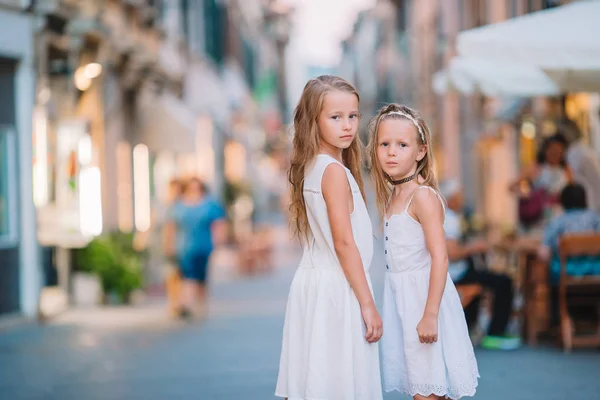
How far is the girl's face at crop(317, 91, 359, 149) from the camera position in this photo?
425cm

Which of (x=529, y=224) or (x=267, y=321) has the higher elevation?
(x=529, y=224)

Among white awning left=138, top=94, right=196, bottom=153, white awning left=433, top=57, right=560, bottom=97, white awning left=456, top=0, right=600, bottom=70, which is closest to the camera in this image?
white awning left=456, top=0, right=600, bottom=70

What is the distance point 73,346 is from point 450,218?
13.0ft

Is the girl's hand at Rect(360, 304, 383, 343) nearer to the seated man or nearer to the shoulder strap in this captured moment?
the shoulder strap

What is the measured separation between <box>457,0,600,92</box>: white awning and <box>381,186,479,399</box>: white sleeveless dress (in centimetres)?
331

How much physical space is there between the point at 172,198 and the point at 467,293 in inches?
213

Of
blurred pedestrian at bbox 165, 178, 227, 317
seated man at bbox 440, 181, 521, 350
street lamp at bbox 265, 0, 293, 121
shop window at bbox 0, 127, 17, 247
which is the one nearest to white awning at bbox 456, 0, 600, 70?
seated man at bbox 440, 181, 521, 350

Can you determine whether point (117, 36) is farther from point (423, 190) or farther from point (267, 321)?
point (423, 190)

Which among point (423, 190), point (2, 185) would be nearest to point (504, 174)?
point (2, 185)

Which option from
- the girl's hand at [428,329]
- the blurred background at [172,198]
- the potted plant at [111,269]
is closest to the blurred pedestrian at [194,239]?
the blurred background at [172,198]


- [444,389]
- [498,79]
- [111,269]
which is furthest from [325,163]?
[111,269]

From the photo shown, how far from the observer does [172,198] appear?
13383 mm

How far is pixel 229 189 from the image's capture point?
31.2 metres

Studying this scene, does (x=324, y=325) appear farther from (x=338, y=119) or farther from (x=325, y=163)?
(x=338, y=119)
